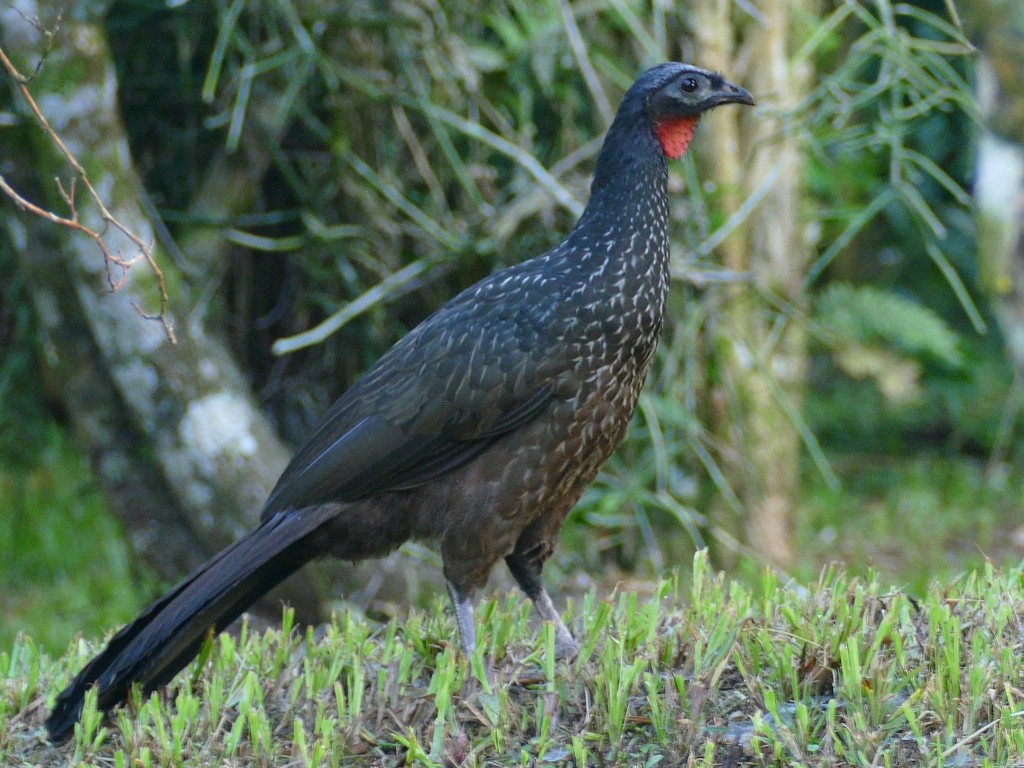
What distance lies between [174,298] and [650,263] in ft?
8.17

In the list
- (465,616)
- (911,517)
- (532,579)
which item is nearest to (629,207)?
(532,579)

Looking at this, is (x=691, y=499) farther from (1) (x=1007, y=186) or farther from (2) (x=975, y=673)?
(2) (x=975, y=673)

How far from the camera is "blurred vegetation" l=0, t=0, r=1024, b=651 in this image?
19.1ft

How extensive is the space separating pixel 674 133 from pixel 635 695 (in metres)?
1.81

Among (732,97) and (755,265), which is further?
(755,265)

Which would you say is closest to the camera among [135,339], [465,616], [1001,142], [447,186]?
[465,616]

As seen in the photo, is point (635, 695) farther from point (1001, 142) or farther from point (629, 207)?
point (1001, 142)

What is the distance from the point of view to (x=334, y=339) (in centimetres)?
665

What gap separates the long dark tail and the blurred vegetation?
1.76 m

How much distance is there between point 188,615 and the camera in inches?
142

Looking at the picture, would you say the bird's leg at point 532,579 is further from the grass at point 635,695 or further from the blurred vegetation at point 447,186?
the blurred vegetation at point 447,186

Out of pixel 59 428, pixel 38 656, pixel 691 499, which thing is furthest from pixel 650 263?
pixel 59 428

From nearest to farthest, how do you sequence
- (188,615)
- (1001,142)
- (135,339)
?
(188,615) < (135,339) < (1001,142)

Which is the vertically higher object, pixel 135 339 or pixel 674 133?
pixel 135 339
